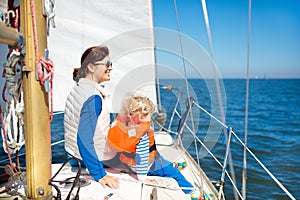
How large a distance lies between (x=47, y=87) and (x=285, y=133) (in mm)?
9349

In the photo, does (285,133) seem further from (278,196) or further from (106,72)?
(106,72)

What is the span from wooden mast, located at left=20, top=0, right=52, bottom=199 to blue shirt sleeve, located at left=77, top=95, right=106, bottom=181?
29 cm

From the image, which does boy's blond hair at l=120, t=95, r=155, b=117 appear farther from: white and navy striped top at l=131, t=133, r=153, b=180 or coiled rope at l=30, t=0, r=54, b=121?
coiled rope at l=30, t=0, r=54, b=121

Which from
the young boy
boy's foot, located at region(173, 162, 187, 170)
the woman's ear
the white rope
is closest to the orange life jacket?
the young boy

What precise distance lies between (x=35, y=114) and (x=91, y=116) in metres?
0.37

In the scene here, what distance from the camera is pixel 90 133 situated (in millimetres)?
1387

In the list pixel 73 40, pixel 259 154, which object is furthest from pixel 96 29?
pixel 259 154

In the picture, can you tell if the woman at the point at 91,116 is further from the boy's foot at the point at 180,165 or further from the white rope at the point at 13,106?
the boy's foot at the point at 180,165

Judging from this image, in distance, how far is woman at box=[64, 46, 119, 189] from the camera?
140 cm

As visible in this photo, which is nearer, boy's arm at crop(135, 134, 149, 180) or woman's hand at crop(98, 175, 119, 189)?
woman's hand at crop(98, 175, 119, 189)

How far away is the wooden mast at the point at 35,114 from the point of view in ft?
3.31

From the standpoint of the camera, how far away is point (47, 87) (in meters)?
1.07

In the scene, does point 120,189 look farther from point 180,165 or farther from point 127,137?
point 180,165

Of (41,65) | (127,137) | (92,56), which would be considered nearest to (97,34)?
(92,56)
